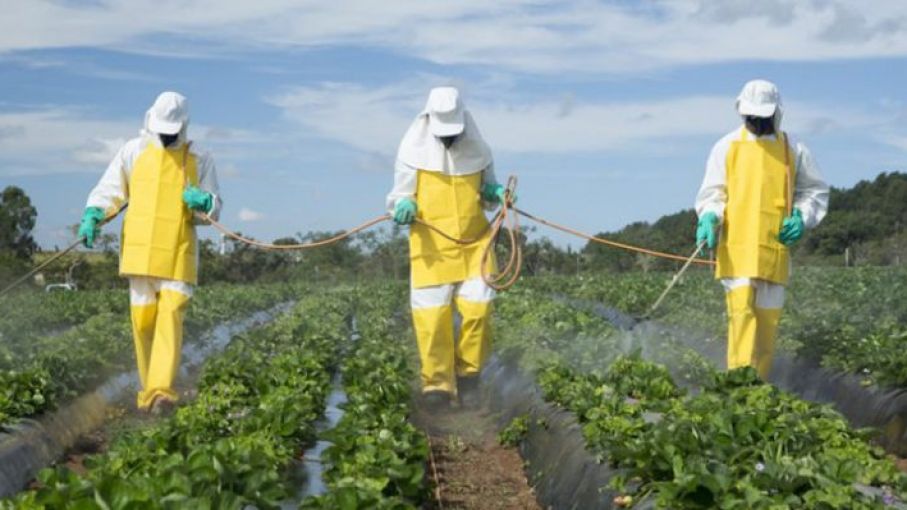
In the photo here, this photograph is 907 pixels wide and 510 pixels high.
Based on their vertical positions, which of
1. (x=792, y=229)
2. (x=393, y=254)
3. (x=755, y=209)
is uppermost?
(x=755, y=209)

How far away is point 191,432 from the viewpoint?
573 centimetres

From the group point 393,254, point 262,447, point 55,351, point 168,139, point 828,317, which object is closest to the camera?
point 262,447

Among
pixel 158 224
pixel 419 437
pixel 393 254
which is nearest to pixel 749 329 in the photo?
pixel 419 437

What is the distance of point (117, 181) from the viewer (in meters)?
8.43

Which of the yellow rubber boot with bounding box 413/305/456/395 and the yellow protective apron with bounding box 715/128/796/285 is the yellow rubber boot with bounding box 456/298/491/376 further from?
the yellow protective apron with bounding box 715/128/796/285

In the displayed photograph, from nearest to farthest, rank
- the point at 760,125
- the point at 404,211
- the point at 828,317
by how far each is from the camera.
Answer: the point at 760,125, the point at 404,211, the point at 828,317

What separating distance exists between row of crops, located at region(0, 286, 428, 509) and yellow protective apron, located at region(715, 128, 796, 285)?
215cm

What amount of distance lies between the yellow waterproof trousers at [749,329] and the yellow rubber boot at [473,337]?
1631 mm

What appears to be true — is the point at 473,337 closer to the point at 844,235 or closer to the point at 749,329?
the point at 749,329

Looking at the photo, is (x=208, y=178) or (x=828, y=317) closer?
(x=208, y=178)

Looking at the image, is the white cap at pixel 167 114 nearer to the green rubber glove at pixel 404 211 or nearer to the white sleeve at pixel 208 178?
the white sleeve at pixel 208 178

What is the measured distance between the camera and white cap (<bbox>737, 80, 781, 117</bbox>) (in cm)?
789

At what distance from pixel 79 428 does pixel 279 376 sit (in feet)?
4.03

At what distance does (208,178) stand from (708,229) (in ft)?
10.4
